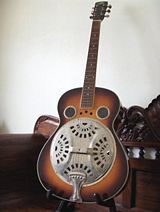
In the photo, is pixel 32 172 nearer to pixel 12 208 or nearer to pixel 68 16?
pixel 12 208

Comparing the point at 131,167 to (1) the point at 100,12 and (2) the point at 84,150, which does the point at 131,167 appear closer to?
(2) the point at 84,150

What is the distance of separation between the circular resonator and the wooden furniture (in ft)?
0.16

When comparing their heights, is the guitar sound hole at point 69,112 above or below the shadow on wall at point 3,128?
above

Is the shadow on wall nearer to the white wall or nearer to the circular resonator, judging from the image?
the white wall

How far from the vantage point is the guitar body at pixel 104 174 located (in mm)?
979

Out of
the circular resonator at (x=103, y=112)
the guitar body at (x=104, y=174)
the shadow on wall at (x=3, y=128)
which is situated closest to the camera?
the guitar body at (x=104, y=174)

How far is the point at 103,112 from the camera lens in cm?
109

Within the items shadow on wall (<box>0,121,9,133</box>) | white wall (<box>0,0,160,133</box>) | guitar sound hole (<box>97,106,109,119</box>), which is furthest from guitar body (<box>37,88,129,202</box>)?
shadow on wall (<box>0,121,9,133</box>)

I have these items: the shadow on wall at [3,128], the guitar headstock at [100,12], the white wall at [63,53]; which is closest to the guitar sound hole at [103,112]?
the white wall at [63,53]

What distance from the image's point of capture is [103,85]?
147 cm

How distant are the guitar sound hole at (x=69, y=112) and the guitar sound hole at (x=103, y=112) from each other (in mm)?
105

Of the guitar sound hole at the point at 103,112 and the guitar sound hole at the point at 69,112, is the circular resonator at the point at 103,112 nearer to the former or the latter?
the guitar sound hole at the point at 103,112

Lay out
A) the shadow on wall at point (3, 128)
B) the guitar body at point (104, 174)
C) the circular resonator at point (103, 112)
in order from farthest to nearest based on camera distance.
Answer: the shadow on wall at point (3, 128), the circular resonator at point (103, 112), the guitar body at point (104, 174)

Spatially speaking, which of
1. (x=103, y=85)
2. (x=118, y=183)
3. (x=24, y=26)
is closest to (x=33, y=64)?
(x=24, y=26)
